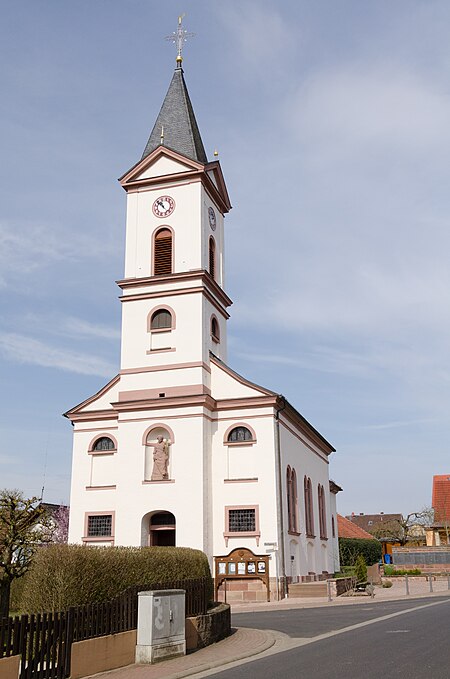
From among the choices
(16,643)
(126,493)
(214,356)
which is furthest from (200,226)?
(16,643)

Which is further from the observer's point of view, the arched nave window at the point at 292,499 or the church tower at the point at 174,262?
the arched nave window at the point at 292,499

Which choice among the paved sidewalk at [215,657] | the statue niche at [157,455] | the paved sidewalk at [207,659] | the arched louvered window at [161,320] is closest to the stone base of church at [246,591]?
the statue niche at [157,455]

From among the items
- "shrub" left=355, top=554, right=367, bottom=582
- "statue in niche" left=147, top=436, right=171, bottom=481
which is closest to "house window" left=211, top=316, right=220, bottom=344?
"statue in niche" left=147, top=436, right=171, bottom=481

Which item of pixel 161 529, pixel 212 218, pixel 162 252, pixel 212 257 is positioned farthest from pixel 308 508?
pixel 212 218

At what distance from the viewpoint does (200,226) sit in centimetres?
3388

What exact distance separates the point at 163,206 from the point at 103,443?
12.1m

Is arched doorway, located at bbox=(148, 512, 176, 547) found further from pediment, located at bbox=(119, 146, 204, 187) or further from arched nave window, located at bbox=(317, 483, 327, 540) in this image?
pediment, located at bbox=(119, 146, 204, 187)

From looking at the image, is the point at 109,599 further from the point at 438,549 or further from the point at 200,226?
the point at 438,549

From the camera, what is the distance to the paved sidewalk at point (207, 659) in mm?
12250

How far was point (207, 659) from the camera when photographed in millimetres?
13867

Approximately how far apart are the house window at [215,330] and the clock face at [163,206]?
573cm

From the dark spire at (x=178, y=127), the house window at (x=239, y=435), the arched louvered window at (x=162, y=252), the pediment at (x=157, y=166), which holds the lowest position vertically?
the house window at (x=239, y=435)

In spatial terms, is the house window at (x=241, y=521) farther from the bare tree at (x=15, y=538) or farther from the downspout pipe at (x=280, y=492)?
the bare tree at (x=15, y=538)

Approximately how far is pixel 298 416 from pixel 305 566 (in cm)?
757
